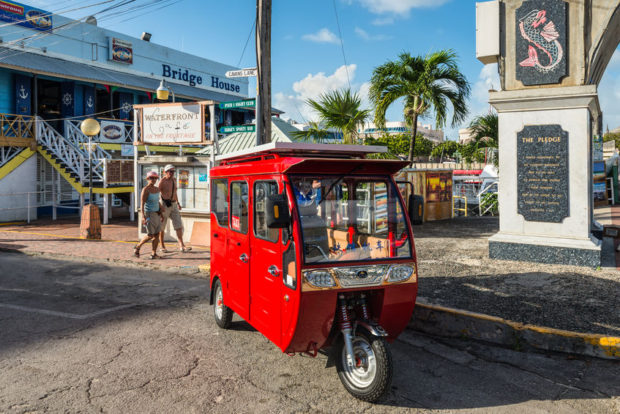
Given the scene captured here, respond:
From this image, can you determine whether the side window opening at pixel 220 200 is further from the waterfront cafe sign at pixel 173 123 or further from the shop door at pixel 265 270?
the waterfront cafe sign at pixel 173 123

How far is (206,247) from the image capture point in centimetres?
1216

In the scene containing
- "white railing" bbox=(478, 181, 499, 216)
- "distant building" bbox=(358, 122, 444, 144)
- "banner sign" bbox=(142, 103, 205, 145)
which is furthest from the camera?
"white railing" bbox=(478, 181, 499, 216)

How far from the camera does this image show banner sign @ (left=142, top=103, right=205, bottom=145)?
12.5 m

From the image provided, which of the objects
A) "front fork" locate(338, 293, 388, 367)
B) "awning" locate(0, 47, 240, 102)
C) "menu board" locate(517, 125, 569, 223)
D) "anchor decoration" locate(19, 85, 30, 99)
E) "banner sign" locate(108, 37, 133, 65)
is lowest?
"front fork" locate(338, 293, 388, 367)

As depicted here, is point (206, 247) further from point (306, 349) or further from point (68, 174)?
point (68, 174)

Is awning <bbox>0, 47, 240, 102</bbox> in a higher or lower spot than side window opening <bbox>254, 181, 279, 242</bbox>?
higher

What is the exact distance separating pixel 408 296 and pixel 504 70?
20.5 feet

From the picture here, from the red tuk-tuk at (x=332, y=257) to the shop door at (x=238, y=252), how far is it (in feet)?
0.18

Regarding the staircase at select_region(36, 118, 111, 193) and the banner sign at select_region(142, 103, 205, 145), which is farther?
the staircase at select_region(36, 118, 111, 193)

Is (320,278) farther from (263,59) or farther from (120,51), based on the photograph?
(120,51)

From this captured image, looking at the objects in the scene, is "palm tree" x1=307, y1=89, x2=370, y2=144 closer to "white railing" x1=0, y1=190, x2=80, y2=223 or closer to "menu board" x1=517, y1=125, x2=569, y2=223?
"menu board" x1=517, y1=125, x2=569, y2=223

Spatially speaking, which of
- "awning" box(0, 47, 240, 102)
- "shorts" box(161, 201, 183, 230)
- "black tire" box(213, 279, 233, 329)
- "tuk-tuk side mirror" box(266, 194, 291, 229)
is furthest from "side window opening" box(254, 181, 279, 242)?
"awning" box(0, 47, 240, 102)

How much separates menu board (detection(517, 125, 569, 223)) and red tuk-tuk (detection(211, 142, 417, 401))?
4.93m

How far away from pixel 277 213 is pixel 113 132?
70.3 ft
